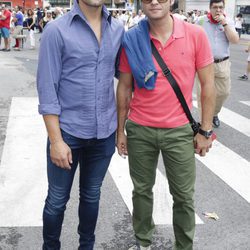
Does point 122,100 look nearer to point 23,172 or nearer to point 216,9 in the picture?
point 23,172

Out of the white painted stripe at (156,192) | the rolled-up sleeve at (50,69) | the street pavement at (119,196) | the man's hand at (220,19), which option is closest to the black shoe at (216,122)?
the street pavement at (119,196)

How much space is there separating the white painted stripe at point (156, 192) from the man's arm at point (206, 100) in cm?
109

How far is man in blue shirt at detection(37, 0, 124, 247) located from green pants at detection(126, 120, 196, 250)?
220mm

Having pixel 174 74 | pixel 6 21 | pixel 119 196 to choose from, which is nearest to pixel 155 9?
pixel 174 74

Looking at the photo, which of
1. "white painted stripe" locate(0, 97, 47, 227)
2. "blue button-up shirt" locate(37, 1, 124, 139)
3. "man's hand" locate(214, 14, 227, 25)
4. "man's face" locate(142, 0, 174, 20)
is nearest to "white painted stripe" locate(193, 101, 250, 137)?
"man's hand" locate(214, 14, 227, 25)

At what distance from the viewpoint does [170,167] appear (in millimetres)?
2959

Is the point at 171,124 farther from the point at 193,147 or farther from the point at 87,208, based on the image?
the point at 87,208

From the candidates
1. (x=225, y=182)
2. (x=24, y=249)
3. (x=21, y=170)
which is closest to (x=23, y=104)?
(x=21, y=170)

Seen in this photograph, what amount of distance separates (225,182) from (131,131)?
86.0 inches

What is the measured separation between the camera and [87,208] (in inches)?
117

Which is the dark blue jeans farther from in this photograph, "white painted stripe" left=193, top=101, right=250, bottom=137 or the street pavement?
"white painted stripe" left=193, top=101, right=250, bottom=137

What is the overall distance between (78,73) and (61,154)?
19.4 inches

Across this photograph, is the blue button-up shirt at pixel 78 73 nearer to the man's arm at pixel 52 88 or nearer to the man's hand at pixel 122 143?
the man's arm at pixel 52 88

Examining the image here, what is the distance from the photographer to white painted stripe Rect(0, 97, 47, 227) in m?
3.84
